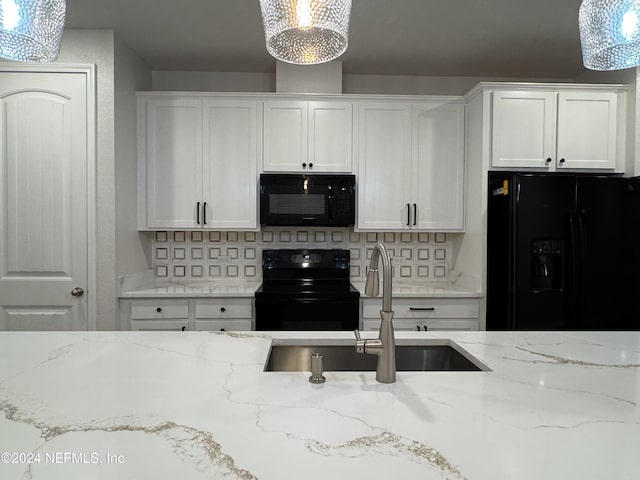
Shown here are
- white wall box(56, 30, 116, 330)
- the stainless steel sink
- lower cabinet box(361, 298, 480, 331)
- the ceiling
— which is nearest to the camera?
the stainless steel sink

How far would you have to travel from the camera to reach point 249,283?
319cm

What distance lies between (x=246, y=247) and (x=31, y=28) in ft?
7.72

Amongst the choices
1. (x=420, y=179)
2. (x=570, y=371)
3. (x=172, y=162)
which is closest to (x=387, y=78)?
(x=420, y=179)

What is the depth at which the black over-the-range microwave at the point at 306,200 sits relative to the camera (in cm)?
287

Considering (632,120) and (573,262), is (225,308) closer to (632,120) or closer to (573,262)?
(573,262)

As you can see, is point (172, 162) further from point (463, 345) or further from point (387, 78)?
point (463, 345)

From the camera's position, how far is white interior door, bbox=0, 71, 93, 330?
2.46 metres

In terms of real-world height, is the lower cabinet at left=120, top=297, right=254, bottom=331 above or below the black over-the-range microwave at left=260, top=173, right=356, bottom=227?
below

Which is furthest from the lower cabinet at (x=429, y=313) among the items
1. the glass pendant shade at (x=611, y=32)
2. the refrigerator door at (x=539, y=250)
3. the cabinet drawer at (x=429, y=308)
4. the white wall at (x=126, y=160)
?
the glass pendant shade at (x=611, y=32)

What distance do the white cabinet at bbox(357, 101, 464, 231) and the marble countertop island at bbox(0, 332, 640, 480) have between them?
1.83 m

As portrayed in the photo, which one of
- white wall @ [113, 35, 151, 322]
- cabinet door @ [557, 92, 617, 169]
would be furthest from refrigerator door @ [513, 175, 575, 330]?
white wall @ [113, 35, 151, 322]

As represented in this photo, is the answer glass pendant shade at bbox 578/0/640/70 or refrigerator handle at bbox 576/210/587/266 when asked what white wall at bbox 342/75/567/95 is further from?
glass pendant shade at bbox 578/0/640/70

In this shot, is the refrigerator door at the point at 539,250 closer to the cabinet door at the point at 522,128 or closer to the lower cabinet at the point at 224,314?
the cabinet door at the point at 522,128

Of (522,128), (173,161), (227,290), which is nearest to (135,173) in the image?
(173,161)
